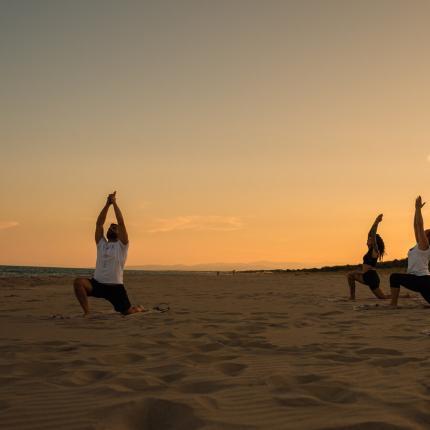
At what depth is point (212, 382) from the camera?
144 inches

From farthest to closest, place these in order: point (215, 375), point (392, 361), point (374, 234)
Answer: point (374, 234)
point (392, 361)
point (215, 375)

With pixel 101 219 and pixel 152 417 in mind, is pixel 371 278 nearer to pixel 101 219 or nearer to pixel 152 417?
pixel 101 219

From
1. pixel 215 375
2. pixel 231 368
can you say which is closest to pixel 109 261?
pixel 231 368

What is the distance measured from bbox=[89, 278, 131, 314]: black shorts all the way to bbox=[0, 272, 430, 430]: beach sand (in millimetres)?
1033

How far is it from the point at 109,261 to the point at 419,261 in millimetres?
5381

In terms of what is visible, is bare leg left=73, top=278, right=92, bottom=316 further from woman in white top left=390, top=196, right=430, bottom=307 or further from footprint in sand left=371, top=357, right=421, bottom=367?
woman in white top left=390, top=196, right=430, bottom=307

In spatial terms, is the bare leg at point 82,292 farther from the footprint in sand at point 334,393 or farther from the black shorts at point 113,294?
the footprint in sand at point 334,393

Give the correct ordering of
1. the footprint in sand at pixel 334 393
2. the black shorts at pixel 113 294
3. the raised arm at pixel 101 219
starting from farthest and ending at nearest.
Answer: the raised arm at pixel 101 219 → the black shorts at pixel 113 294 → the footprint in sand at pixel 334 393

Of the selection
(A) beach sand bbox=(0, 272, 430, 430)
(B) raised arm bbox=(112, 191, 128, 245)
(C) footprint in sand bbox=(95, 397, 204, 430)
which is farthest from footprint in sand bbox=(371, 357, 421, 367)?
(B) raised arm bbox=(112, 191, 128, 245)

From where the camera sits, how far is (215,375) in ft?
12.8

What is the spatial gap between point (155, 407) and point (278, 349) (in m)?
2.23

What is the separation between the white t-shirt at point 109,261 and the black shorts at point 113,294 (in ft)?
0.28

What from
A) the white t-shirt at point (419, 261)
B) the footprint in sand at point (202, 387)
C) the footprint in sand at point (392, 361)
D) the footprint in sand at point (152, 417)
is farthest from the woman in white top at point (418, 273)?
the footprint in sand at point (152, 417)

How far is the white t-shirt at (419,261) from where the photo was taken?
348 inches
